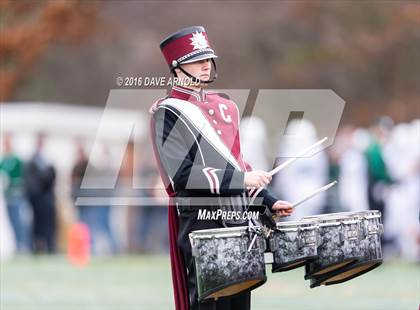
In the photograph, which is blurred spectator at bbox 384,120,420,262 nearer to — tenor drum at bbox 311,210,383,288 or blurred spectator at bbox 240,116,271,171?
blurred spectator at bbox 240,116,271,171

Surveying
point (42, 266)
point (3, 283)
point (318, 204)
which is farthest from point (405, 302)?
point (318, 204)

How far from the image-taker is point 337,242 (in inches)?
303

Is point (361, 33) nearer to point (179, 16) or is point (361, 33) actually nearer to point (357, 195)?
point (179, 16)

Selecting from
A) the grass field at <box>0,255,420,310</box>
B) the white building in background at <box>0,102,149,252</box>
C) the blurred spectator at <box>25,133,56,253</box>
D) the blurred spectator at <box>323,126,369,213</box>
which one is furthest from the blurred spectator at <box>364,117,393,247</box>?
the white building in background at <box>0,102,149,252</box>

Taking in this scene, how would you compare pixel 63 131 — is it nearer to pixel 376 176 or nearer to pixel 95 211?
pixel 95 211

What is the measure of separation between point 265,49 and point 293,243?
91.0ft

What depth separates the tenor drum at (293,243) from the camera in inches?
299

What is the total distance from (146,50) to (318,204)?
16632 millimetres

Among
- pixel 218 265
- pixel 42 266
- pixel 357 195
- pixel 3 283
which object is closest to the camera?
pixel 218 265

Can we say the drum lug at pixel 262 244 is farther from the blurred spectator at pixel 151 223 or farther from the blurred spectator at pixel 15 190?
the blurred spectator at pixel 15 190

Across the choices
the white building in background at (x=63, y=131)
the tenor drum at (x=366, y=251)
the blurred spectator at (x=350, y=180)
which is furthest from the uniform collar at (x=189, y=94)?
the white building in background at (x=63, y=131)

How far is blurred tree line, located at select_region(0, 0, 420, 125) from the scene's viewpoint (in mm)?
32688

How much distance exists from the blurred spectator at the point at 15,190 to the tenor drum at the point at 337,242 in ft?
45.2

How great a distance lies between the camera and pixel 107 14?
33.6 metres
